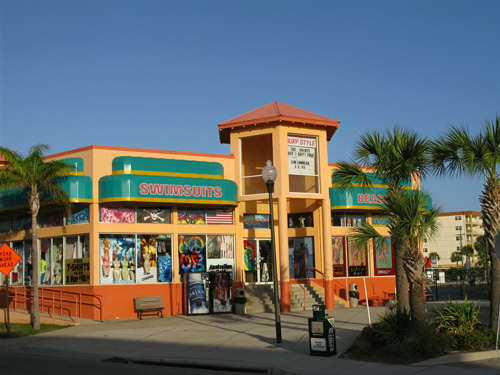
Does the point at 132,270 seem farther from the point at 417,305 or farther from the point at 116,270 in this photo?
the point at 417,305

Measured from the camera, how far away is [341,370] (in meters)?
12.3

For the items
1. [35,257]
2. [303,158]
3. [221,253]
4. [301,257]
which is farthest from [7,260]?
[301,257]

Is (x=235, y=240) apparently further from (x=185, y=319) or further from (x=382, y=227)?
(x=382, y=227)

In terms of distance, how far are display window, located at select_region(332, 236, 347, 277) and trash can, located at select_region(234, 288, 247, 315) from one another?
5.84m

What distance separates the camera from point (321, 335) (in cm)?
1381

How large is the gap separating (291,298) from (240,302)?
266 cm

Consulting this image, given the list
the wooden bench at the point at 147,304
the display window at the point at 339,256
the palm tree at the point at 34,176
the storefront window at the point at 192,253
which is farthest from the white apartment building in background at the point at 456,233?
the palm tree at the point at 34,176

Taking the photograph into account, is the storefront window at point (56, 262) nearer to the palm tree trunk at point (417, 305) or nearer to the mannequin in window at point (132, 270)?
the mannequin in window at point (132, 270)

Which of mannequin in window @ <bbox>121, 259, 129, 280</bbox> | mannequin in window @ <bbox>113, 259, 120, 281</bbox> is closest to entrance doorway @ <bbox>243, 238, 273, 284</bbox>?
mannequin in window @ <bbox>121, 259, 129, 280</bbox>

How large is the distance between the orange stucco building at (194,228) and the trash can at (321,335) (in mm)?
7240

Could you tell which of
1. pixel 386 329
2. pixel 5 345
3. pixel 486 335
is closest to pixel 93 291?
pixel 5 345

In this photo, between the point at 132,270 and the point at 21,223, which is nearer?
the point at 132,270

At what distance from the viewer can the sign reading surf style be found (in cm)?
2534

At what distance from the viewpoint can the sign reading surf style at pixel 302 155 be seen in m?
25.3
